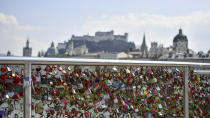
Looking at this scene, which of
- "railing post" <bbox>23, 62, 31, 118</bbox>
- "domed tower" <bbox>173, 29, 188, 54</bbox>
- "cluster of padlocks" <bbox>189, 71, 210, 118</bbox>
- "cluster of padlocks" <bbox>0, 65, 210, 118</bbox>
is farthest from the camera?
"domed tower" <bbox>173, 29, 188, 54</bbox>

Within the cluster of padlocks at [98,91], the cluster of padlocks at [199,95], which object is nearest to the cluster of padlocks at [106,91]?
the cluster of padlocks at [98,91]

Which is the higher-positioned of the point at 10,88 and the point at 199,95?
the point at 10,88

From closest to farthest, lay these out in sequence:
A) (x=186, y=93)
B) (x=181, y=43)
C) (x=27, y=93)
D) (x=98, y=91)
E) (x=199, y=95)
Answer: (x=27, y=93) → (x=98, y=91) → (x=186, y=93) → (x=199, y=95) → (x=181, y=43)

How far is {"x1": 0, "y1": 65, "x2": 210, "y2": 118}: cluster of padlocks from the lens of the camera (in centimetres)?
312

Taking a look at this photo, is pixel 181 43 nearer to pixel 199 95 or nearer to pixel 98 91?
pixel 199 95

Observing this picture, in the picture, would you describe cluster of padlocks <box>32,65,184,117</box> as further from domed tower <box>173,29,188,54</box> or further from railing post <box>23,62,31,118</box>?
domed tower <box>173,29,188,54</box>

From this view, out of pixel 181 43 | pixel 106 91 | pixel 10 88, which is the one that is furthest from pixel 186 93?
pixel 181 43

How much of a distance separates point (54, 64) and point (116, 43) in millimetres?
124560

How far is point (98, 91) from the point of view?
3727 millimetres

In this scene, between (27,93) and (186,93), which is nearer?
(27,93)

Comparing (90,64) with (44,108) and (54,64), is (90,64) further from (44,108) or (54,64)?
(44,108)

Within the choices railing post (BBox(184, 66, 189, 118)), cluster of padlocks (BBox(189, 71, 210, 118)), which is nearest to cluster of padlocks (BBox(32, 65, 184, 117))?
railing post (BBox(184, 66, 189, 118))

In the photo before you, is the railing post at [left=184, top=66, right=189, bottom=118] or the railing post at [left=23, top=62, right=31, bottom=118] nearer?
the railing post at [left=23, top=62, right=31, bottom=118]

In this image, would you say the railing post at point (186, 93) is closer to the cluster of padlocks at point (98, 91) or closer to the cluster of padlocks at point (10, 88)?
the cluster of padlocks at point (98, 91)
